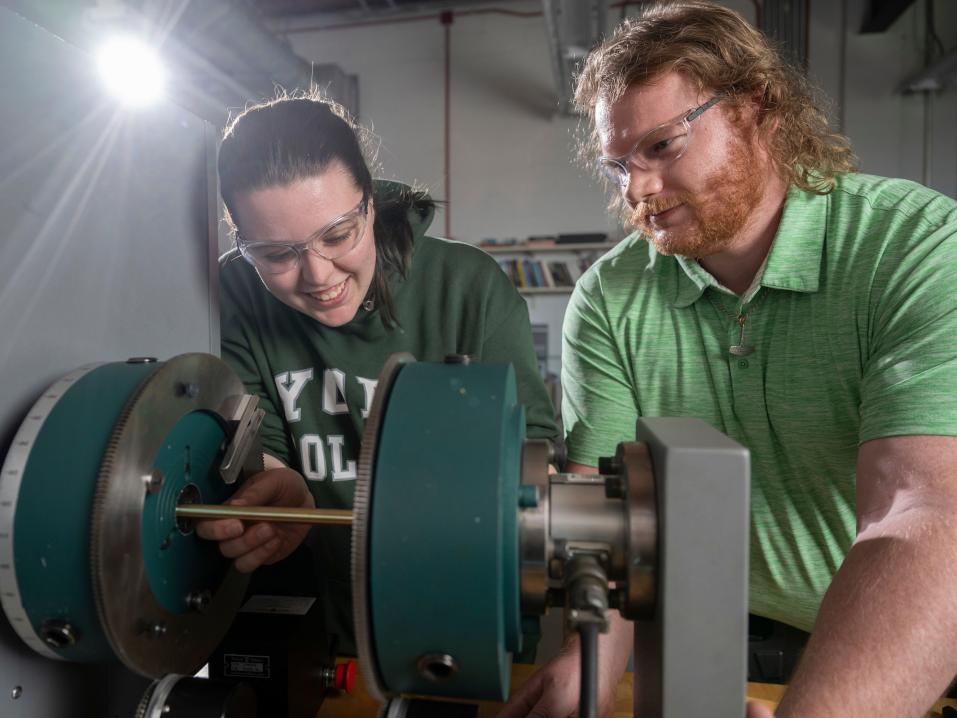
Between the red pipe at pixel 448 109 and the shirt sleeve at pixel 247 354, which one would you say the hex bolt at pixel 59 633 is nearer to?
the shirt sleeve at pixel 247 354

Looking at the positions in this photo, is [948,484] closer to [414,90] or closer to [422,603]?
[422,603]

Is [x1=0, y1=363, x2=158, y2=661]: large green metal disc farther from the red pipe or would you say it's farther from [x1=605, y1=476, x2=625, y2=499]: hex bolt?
the red pipe

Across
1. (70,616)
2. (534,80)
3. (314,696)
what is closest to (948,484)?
(314,696)

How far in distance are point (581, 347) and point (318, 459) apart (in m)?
0.55

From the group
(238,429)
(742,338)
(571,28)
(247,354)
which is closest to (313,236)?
(247,354)

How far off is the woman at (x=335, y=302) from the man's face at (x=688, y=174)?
32cm

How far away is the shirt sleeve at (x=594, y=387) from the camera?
1.17 meters

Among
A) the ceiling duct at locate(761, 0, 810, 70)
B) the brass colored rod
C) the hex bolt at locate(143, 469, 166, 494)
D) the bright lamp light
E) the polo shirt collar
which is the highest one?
the ceiling duct at locate(761, 0, 810, 70)

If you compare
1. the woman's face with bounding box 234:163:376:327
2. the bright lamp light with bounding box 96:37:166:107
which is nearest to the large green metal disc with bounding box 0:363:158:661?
the bright lamp light with bounding box 96:37:166:107

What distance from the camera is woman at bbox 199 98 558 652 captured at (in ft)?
3.33

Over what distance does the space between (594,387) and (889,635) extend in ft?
2.14

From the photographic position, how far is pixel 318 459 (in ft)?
3.88

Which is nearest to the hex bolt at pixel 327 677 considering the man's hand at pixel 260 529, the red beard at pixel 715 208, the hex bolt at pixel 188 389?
the man's hand at pixel 260 529

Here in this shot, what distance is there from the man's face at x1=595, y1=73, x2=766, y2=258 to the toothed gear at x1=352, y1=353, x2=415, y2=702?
756 mm
